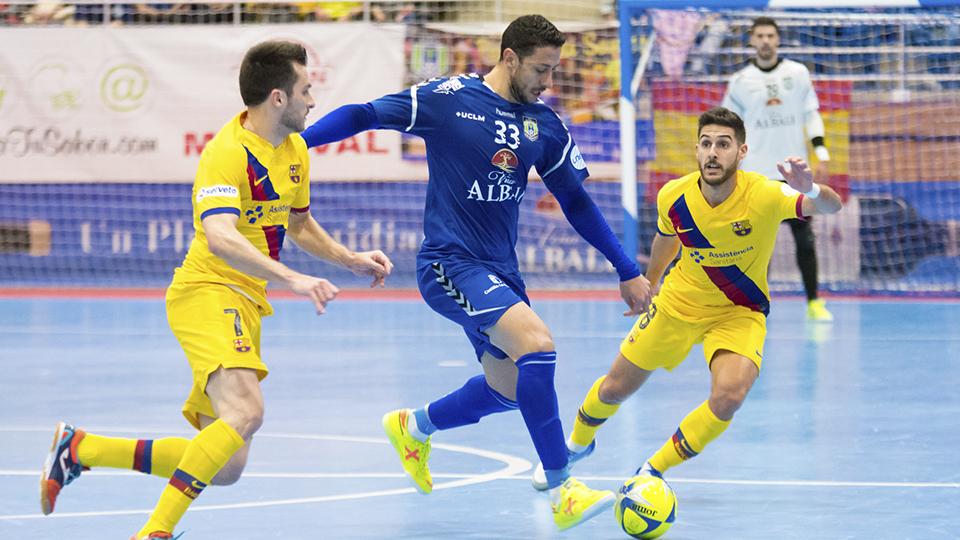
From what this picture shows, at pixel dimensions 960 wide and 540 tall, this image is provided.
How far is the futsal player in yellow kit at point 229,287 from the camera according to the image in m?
5.00

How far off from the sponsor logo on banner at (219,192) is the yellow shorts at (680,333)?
2079 millimetres

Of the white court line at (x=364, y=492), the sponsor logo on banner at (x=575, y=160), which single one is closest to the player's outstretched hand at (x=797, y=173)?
the sponsor logo on banner at (x=575, y=160)

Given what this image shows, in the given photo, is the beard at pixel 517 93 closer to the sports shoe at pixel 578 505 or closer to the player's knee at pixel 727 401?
the player's knee at pixel 727 401

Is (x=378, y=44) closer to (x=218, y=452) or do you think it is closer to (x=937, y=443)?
(x=937, y=443)

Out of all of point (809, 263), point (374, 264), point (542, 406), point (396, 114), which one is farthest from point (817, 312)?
point (374, 264)

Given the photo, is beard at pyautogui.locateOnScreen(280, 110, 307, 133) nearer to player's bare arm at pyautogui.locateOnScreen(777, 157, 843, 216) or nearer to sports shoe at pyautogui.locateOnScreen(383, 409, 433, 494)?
sports shoe at pyautogui.locateOnScreen(383, 409, 433, 494)

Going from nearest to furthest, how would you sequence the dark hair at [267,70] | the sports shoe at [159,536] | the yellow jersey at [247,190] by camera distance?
the sports shoe at [159,536], the yellow jersey at [247,190], the dark hair at [267,70]

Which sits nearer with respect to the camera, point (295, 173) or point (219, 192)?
point (219, 192)

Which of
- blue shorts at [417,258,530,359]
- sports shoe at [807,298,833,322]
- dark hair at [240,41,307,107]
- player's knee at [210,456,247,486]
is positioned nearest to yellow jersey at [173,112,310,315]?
dark hair at [240,41,307,107]

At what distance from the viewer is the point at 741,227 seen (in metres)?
6.32

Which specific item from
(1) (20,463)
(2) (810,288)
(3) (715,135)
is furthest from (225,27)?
(3) (715,135)

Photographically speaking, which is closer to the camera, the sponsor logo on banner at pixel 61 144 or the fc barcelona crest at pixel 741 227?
the fc barcelona crest at pixel 741 227

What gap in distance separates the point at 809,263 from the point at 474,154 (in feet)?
23.2

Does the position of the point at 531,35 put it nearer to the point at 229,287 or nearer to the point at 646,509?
the point at 229,287
